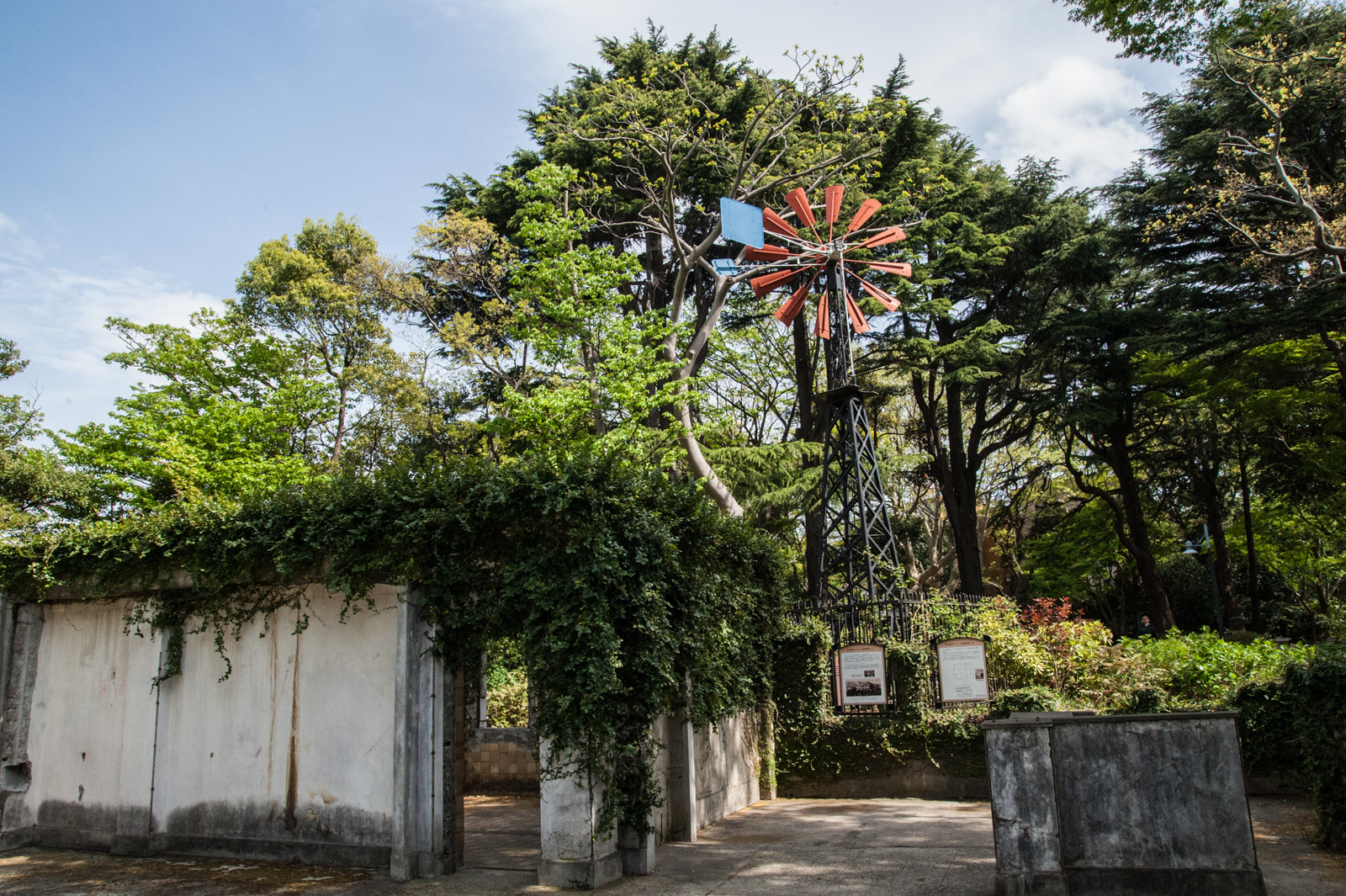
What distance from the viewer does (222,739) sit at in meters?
9.25

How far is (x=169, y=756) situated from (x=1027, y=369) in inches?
944

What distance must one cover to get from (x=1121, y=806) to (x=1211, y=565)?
25.6 metres

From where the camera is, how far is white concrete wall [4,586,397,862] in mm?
8602

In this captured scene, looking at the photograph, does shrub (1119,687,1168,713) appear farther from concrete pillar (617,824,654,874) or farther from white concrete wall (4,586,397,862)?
white concrete wall (4,586,397,862)

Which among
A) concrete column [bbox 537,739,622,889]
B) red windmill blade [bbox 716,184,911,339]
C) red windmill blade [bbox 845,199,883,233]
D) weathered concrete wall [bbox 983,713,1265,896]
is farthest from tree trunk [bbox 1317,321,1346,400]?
concrete column [bbox 537,739,622,889]

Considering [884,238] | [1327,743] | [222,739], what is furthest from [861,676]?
[884,238]

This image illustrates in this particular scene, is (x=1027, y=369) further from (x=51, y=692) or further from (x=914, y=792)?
(x=51, y=692)

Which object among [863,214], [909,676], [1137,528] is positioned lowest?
[909,676]

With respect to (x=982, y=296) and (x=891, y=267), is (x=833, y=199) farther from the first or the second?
(x=982, y=296)

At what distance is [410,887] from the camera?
766 centimetres

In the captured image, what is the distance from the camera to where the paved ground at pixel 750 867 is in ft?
23.6

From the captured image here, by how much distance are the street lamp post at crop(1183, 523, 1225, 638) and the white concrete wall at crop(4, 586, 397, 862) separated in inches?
844

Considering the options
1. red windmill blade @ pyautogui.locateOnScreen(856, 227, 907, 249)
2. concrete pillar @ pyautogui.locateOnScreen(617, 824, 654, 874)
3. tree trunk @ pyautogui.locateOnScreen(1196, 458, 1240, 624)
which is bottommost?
concrete pillar @ pyautogui.locateOnScreen(617, 824, 654, 874)

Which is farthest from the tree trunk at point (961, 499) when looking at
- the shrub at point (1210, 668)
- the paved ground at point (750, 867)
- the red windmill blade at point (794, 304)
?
the paved ground at point (750, 867)
